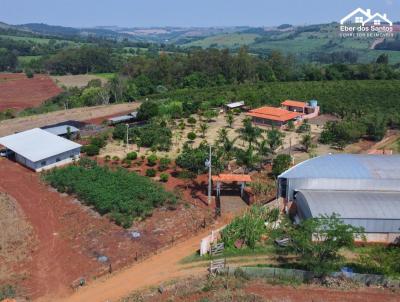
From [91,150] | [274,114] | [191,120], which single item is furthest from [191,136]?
[274,114]

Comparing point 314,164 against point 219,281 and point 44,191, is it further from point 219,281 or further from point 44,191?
point 44,191

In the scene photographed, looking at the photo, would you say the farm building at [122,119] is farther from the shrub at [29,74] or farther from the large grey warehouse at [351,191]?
the shrub at [29,74]

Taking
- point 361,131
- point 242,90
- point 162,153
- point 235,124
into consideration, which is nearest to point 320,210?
point 162,153

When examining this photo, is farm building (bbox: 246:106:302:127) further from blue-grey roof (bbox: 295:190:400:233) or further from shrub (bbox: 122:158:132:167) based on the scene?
blue-grey roof (bbox: 295:190:400:233)

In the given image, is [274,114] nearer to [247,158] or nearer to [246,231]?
[247,158]

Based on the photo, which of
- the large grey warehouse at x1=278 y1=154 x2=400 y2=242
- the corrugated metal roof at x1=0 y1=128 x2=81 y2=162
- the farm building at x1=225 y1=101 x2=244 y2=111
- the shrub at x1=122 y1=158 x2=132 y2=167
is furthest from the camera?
the farm building at x1=225 y1=101 x2=244 y2=111

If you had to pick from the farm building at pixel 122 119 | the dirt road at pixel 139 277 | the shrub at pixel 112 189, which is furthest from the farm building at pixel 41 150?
the dirt road at pixel 139 277

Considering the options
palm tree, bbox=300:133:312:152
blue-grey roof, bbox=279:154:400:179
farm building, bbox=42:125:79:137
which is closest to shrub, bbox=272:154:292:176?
blue-grey roof, bbox=279:154:400:179
